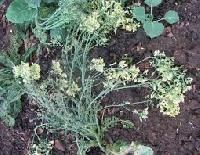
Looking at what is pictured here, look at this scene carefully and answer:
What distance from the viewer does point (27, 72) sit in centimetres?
172

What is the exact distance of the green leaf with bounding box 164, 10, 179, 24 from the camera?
1.80 m

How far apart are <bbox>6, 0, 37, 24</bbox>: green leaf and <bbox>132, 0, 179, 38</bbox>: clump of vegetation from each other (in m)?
0.40

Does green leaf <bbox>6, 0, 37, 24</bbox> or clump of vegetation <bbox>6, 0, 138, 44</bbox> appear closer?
clump of vegetation <bbox>6, 0, 138, 44</bbox>

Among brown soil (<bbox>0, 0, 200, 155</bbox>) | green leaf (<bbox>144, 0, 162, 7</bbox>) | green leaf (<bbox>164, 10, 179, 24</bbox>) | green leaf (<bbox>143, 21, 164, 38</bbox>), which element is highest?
green leaf (<bbox>144, 0, 162, 7</bbox>)

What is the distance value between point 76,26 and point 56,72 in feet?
0.64

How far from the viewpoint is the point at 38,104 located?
189cm

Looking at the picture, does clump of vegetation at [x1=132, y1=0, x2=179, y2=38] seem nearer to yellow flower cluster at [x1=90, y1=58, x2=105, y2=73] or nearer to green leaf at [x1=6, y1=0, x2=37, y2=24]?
yellow flower cluster at [x1=90, y1=58, x2=105, y2=73]

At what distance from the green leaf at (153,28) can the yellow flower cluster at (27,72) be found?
417mm

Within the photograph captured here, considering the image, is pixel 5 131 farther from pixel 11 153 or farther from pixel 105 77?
pixel 105 77

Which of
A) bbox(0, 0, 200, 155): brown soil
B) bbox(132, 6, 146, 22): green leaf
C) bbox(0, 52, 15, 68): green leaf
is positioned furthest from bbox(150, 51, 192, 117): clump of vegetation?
bbox(0, 52, 15, 68): green leaf

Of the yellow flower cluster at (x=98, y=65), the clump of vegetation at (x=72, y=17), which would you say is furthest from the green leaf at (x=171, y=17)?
the yellow flower cluster at (x=98, y=65)

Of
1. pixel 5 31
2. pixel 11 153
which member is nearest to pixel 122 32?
pixel 5 31

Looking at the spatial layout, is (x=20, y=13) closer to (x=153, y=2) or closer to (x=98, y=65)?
(x=98, y=65)

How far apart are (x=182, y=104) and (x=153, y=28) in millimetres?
295
